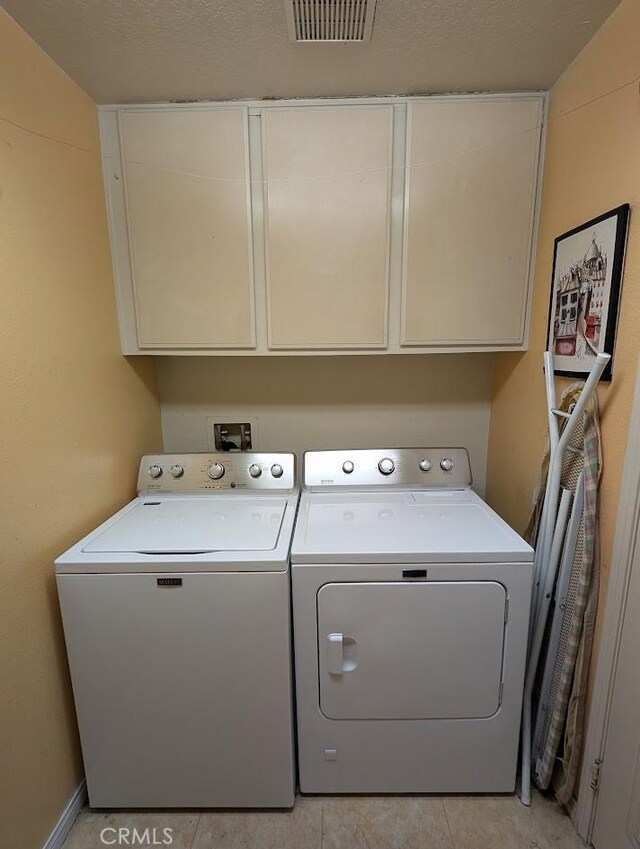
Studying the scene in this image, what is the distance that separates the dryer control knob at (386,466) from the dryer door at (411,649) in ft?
1.86

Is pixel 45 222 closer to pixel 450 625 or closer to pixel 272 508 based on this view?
pixel 272 508

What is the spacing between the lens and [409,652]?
118 cm

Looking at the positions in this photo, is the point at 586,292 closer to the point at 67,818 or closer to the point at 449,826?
the point at 449,826

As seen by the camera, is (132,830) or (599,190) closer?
(599,190)

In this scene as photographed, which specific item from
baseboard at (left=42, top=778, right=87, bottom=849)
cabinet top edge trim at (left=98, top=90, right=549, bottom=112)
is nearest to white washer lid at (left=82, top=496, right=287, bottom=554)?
baseboard at (left=42, top=778, right=87, bottom=849)

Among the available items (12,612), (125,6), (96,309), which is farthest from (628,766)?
(125,6)

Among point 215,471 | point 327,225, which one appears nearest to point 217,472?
point 215,471

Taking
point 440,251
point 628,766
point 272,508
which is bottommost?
point 628,766

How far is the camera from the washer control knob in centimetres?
165

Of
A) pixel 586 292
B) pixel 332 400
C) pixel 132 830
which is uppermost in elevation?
pixel 586 292

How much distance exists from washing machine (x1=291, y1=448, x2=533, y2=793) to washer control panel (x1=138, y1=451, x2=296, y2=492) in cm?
33

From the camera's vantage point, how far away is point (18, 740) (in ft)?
3.50

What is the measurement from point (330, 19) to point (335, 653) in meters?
1.91

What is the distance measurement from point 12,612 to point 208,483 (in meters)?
0.76
